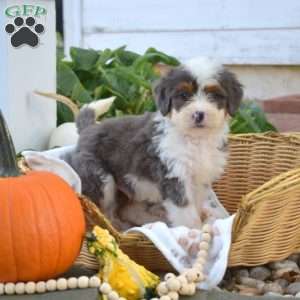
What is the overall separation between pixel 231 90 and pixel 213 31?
137 inches

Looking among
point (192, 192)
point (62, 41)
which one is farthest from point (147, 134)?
point (62, 41)

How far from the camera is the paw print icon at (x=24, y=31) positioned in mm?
4559

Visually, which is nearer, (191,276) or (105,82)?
(191,276)

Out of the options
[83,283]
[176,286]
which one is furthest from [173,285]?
[83,283]

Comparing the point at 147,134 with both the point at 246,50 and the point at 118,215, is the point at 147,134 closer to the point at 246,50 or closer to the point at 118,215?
the point at 118,215

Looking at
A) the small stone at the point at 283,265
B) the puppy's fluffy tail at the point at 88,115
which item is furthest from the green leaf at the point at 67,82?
the small stone at the point at 283,265

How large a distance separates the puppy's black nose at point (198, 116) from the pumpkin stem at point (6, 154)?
1.06m

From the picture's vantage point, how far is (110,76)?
5559mm

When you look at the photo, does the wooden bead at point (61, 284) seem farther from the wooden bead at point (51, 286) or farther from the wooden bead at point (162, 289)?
the wooden bead at point (162, 289)

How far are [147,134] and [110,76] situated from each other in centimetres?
158

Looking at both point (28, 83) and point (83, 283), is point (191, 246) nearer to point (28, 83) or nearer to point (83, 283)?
point (83, 283)

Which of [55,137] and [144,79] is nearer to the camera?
[55,137]

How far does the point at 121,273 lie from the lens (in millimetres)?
2887

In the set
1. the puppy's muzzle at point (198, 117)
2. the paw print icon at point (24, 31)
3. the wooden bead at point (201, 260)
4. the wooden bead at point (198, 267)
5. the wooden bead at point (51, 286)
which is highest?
the paw print icon at point (24, 31)
